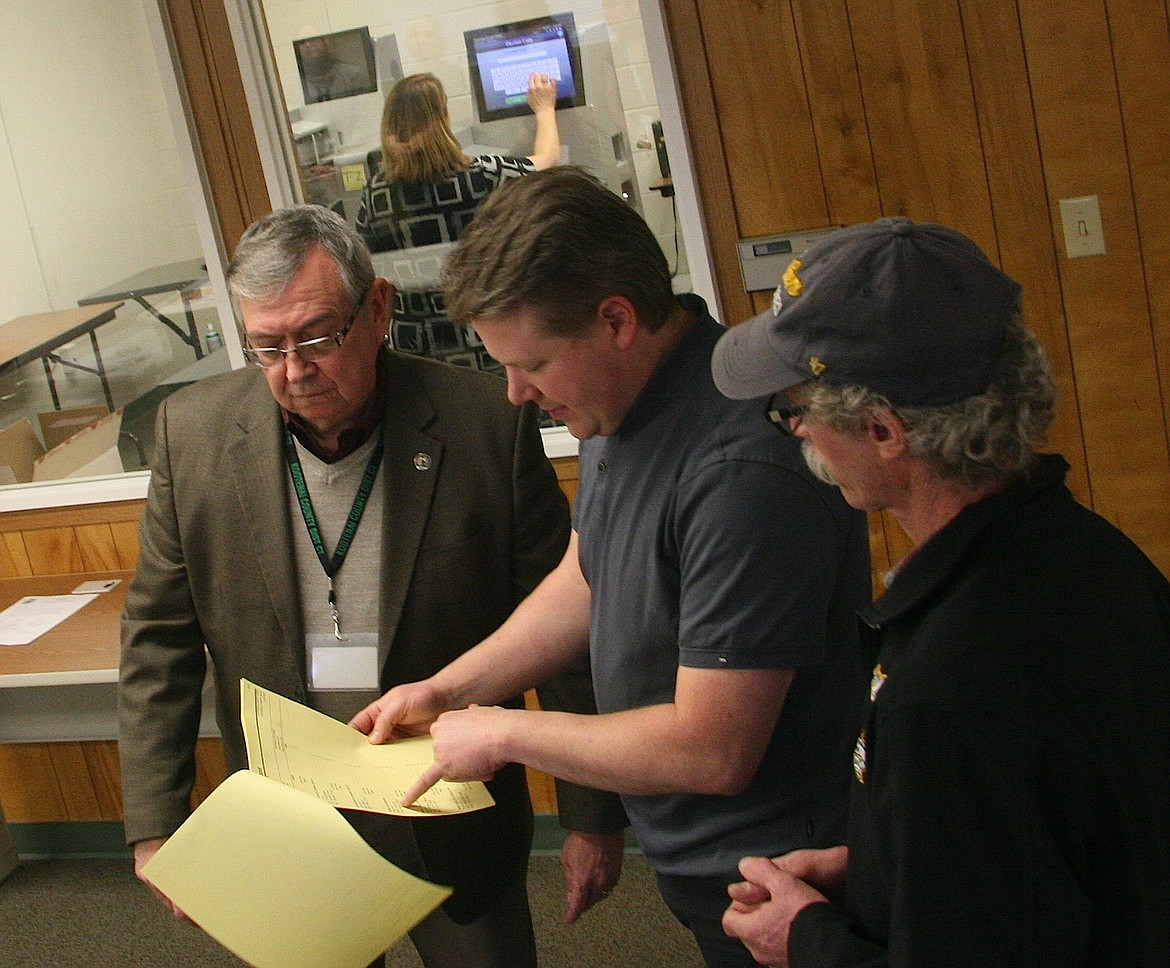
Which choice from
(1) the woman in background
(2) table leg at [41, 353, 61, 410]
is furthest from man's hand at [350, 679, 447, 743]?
(2) table leg at [41, 353, 61, 410]

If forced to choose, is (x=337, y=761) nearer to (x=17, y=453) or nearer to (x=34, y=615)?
(x=34, y=615)

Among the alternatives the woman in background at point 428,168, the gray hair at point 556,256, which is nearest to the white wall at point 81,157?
the woman in background at point 428,168

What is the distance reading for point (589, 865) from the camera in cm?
187

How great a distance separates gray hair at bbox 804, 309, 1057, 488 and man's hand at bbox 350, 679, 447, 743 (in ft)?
2.79

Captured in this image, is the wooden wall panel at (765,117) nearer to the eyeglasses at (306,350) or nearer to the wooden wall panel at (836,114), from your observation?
the wooden wall panel at (836,114)

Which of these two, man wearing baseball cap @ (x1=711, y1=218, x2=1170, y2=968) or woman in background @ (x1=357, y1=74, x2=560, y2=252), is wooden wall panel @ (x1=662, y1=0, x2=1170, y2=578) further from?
man wearing baseball cap @ (x1=711, y1=218, x2=1170, y2=968)

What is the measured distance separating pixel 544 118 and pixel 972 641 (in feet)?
8.13

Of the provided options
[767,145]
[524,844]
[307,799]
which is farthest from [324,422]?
[767,145]

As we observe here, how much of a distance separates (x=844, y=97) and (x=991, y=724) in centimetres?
224

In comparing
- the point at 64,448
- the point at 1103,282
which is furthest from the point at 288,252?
the point at 64,448

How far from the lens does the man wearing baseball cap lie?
944 millimetres

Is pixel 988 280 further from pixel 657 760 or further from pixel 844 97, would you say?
pixel 844 97

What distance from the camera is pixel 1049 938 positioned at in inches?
37.3

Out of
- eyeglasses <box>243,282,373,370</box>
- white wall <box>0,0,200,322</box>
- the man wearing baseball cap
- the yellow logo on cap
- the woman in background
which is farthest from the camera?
white wall <box>0,0,200,322</box>
